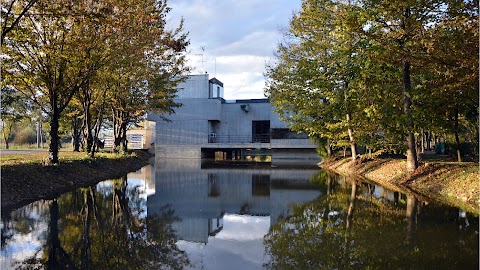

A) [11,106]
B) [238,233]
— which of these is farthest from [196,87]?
[238,233]

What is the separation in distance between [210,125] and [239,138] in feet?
12.1

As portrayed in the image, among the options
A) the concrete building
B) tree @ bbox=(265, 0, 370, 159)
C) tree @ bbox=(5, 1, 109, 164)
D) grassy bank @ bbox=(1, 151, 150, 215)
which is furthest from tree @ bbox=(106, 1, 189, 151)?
the concrete building

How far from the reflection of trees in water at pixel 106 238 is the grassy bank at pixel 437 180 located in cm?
728

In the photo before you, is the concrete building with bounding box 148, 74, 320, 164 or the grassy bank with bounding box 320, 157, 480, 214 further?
the concrete building with bounding box 148, 74, 320, 164

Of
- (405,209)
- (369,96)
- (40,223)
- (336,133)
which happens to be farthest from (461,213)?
(336,133)

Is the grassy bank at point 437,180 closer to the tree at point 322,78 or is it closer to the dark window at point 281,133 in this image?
the tree at point 322,78

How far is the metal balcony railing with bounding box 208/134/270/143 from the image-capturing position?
46750 mm

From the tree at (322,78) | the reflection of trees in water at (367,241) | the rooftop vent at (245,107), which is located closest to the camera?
the reflection of trees in water at (367,241)

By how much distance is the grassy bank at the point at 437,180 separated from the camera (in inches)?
439

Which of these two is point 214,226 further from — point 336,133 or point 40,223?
point 336,133

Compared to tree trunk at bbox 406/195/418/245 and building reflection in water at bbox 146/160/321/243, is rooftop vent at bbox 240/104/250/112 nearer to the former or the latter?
building reflection in water at bbox 146/160/321/243

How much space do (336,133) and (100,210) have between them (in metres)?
16.2

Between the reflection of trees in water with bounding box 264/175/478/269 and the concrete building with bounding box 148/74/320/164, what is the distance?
1392 inches

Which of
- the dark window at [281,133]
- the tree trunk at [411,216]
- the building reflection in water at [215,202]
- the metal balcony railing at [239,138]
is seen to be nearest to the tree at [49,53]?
the building reflection in water at [215,202]
